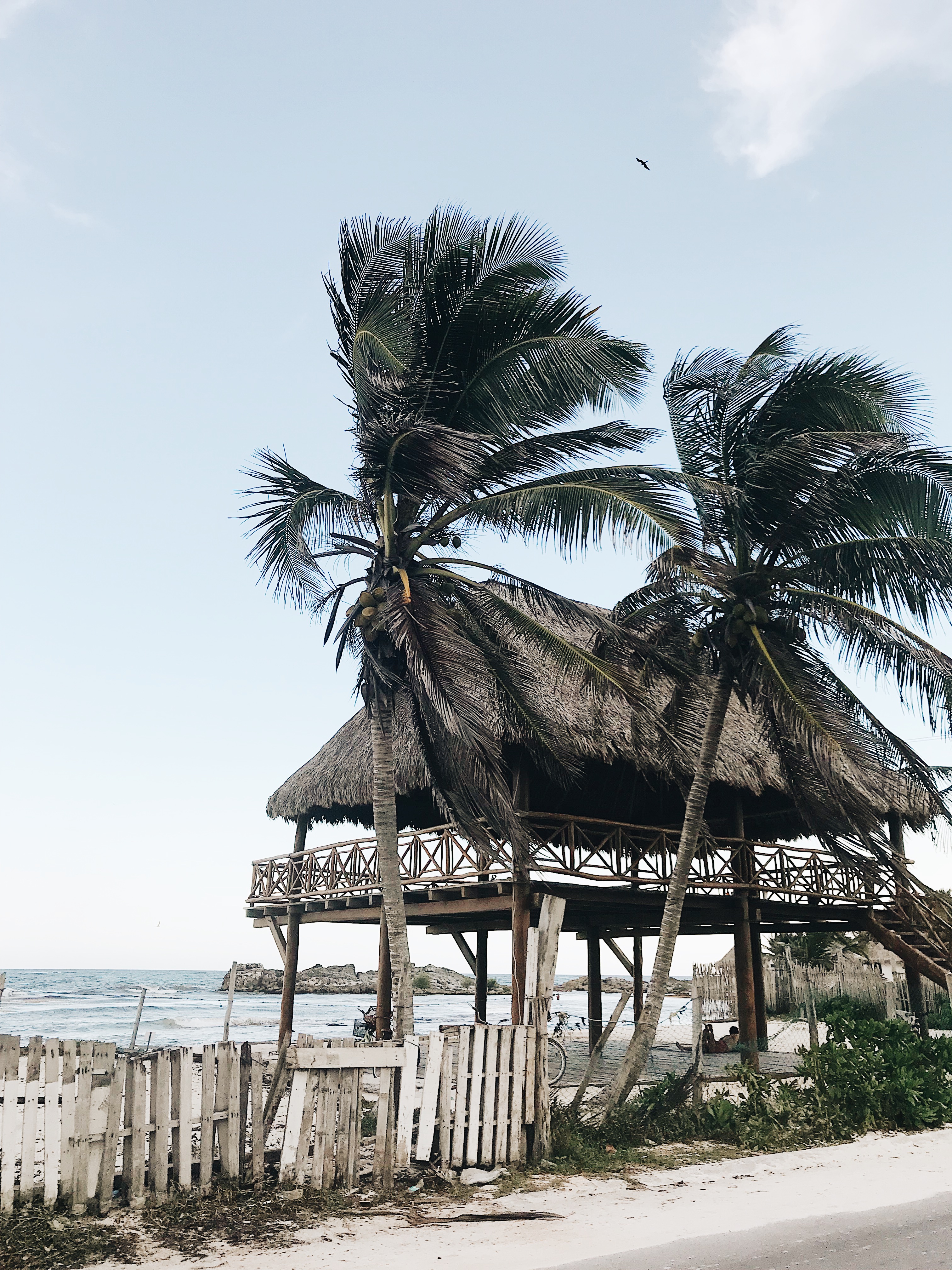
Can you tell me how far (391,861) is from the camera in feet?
29.3

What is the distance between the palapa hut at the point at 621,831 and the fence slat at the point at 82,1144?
5595mm

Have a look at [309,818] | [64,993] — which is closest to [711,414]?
[309,818]

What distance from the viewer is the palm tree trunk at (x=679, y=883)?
9.16 meters

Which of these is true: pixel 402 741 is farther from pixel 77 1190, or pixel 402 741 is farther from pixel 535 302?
pixel 77 1190

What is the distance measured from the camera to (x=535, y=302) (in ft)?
30.8

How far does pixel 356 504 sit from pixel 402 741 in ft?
19.2

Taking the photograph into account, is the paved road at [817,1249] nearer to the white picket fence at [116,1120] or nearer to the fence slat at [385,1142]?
the fence slat at [385,1142]

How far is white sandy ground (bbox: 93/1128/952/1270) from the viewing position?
508 centimetres

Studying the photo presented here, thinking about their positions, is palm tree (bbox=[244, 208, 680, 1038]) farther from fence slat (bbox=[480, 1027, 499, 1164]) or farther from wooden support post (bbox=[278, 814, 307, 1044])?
wooden support post (bbox=[278, 814, 307, 1044])

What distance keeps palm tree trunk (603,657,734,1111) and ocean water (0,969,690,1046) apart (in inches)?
244

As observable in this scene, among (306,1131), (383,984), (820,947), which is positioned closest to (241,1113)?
(306,1131)

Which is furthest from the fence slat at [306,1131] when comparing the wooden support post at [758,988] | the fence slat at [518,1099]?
the wooden support post at [758,988]

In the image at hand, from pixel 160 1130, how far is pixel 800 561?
7.42m

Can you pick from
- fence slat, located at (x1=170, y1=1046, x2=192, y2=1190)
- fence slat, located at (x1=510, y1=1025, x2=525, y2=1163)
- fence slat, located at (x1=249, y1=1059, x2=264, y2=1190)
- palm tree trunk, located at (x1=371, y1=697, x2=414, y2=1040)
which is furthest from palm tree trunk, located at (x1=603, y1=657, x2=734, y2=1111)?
fence slat, located at (x1=170, y1=1046, x2=192, y2=1190)
